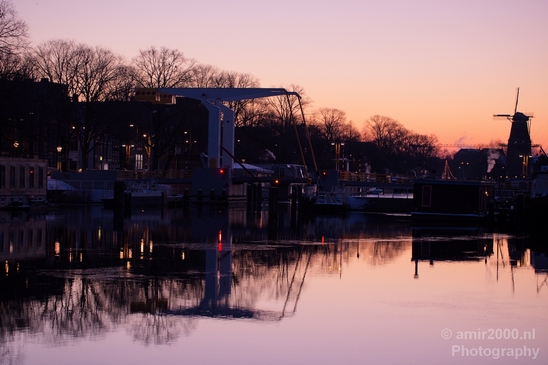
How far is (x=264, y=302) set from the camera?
1716 cm

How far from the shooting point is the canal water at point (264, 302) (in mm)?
12766

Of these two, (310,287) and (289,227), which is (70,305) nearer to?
(310,287)

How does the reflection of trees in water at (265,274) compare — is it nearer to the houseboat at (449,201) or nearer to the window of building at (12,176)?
the houseboat at (449,201)

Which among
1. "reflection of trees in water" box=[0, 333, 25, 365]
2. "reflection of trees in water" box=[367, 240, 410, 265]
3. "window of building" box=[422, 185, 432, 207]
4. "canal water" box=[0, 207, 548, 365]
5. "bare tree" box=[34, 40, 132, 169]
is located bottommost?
"reflection of trees in water" box=[367, 240, 410, 265]

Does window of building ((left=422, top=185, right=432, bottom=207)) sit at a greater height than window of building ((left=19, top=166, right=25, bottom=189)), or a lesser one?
lesser

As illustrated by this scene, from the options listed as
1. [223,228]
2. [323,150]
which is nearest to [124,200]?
[223,228]

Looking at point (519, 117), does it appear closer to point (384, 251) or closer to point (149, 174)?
point (149, 174)

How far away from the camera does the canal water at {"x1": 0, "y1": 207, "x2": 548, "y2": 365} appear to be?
1277cm

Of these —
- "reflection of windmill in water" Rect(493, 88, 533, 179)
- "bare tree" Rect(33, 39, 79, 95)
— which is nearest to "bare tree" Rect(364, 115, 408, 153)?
"reflection of windmill in water" Rect(493, 88, 533, 179)

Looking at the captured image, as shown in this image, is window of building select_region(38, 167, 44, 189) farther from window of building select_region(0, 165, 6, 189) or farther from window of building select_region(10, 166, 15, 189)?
window of building select_region(0, 165, 6, 189)

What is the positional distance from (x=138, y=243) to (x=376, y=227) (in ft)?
62.0

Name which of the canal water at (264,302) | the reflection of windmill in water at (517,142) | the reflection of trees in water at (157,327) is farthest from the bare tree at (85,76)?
the reflection of windmill in water at (517,142)

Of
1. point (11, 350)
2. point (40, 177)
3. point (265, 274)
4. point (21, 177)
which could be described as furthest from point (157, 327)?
point (40, 177)

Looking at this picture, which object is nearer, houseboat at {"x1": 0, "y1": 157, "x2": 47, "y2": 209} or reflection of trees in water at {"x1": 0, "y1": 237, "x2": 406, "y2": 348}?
reflection of trees in water at {"x1": 0, "y1": 237, "x2": 406, "y2": 348}
